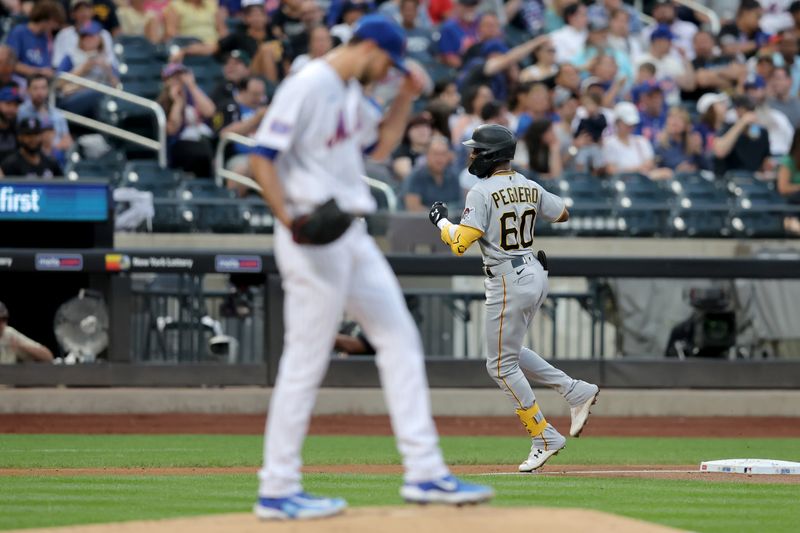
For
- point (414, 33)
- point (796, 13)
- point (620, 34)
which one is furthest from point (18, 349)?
point (796, 13)

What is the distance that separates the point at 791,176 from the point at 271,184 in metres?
12.2

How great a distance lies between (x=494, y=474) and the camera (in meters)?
8.93

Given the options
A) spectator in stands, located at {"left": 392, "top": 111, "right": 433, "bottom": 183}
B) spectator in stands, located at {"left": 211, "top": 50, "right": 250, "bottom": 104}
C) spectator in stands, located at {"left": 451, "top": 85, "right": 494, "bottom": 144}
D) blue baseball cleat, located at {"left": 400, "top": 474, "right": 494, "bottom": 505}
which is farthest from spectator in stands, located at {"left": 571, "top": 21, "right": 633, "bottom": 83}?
blue baseball cleat, located at {"left": 400, "top": 474, "right": 494, "bottom": 505}

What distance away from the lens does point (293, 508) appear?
5.54 m

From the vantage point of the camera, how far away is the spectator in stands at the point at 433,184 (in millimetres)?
15518

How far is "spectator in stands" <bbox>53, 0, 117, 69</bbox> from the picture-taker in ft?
54.3

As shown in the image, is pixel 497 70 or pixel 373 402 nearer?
pixel 373 402

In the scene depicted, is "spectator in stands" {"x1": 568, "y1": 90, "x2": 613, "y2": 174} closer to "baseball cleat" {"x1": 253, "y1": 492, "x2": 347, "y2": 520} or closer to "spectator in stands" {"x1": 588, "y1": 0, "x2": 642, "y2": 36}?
Result: "spectator in stands" {"x1": 588, "y1": 0, "x2": 642, "y2": 36}

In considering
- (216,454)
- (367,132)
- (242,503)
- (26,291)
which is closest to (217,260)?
(26,291)

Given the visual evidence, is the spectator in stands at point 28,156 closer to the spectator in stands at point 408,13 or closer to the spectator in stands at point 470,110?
the spectator in stands at point 470,110

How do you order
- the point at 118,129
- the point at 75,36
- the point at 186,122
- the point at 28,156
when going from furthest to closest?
A: 1. the point at 75,36
2. the point at 186,122
3. the point at 118,129
4. the point at 28,156

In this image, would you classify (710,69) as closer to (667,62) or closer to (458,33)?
(667,62)

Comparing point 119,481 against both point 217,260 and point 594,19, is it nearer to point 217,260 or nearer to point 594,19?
point 217,260

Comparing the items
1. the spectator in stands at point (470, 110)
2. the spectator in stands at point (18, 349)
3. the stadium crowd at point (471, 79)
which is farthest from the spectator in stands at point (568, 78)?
the spectator in stands at point (18, 349)
